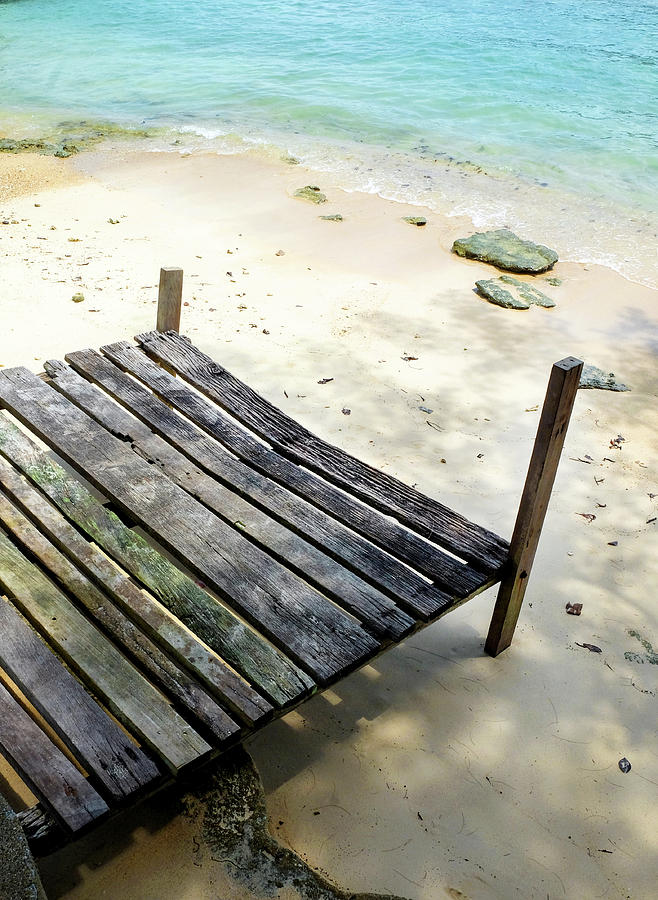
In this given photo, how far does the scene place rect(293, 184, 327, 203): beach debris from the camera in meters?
7.86

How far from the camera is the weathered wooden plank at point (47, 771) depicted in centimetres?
184

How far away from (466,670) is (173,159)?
7.56 m

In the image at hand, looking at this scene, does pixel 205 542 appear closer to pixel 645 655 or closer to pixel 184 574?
pixel 184 574

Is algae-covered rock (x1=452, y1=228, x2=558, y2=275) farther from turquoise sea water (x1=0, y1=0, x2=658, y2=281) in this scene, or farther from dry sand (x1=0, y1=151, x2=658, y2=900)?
turquoise sea water (x1=0, y1=0, x2=658, y2=281)

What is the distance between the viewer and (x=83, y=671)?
2.20 metres


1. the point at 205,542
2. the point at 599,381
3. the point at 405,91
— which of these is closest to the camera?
the point at 205,542

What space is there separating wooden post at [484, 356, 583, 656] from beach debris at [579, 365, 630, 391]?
7.82ft

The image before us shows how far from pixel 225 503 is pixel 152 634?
2.20 ft

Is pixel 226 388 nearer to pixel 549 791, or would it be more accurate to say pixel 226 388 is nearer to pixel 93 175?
pixel 549 791

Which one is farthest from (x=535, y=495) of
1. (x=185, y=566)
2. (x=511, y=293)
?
(x=511, y=293)

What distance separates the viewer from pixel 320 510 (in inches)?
116

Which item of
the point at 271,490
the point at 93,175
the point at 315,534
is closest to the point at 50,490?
the point at 271,490

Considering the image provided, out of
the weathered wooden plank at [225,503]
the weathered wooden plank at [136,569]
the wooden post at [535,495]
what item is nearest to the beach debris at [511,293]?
the weathered wooden plank at [225,503]

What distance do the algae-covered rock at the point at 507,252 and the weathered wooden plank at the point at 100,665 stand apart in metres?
5.02
